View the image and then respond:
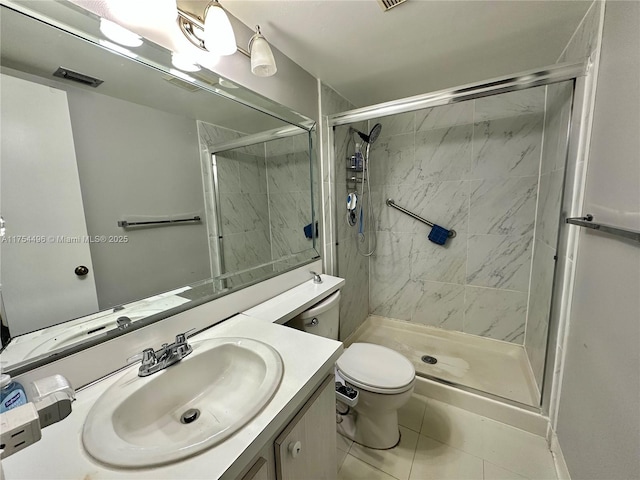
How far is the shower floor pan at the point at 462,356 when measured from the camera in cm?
169

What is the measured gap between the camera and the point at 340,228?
80.2 inches

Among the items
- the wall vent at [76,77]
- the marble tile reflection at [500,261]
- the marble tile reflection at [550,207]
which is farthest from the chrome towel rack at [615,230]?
the wall vent at [76,77]

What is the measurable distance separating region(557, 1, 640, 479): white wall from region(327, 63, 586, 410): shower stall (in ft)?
1.20

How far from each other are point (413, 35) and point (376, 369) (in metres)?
1.74

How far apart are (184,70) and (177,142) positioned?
0.27 metres

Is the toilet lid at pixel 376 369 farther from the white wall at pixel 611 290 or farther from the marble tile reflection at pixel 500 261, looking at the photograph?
the marble tile reflection at pixel 500 261

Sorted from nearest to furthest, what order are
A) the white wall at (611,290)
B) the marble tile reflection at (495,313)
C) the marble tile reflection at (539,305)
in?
the white wall at (611,290)
the marble tile reflection at (539,305)
the marble tile reflection at (495,313)

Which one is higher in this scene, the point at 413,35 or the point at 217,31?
the point at 413,35

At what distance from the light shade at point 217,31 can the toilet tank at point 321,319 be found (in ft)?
3.92

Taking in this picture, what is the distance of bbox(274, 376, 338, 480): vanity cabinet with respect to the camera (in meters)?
0.69

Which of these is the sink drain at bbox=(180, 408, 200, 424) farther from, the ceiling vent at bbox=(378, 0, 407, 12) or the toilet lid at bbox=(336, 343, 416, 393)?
the ceiling vent at bbox=(378, 0, 407, 12)

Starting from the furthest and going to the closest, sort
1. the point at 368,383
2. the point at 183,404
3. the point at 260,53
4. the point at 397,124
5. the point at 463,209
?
the point at 397,124, the point at 463,209, the point at 368,383, the point at 260,53, the point at 183,404

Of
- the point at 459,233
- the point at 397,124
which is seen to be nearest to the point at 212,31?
the point at 397,124

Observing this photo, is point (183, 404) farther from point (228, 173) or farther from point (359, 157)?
point (359, 157)
